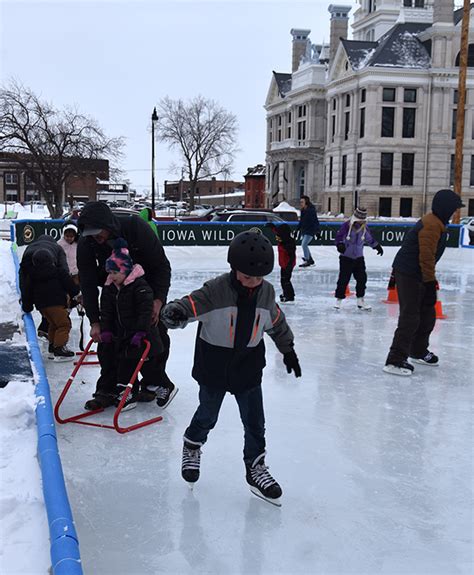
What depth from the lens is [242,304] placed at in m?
3.44

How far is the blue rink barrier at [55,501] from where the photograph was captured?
2.26 m

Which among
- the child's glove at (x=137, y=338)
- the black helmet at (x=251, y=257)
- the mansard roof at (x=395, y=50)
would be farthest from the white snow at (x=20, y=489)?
the mansard roof at (x=395, y=50)

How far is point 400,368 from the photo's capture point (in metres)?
6.36

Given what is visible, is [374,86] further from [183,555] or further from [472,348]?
[183,555]

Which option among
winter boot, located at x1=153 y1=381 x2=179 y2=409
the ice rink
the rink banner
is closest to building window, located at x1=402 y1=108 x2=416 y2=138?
the rink banner

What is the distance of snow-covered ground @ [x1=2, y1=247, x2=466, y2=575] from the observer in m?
3.04

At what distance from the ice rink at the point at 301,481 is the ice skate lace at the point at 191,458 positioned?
5.7 inches

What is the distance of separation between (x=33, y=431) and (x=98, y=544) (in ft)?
4.33

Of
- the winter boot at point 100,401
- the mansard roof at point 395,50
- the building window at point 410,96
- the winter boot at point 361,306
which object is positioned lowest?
the winter boot at point 361,306

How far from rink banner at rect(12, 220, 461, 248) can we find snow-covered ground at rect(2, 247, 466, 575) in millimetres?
11284

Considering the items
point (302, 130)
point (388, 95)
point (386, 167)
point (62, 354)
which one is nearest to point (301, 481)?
point (62, 354)

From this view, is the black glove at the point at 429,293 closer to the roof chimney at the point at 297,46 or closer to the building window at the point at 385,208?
the building window at the point at 385,208

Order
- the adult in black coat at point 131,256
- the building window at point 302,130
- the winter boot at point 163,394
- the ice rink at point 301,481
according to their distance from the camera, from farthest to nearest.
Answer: the building window at point 302,130
the winter boot at point 163,394
the adult in black coat at point 131,256
the ice rink at point 301,481

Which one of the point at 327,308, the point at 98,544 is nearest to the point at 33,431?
the point at 98,544
